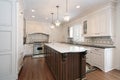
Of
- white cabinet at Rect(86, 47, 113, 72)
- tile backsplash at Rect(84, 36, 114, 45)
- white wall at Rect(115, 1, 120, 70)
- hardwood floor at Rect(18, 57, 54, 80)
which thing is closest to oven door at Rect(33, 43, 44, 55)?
hardwood floor at Rect(18, 57, 54, 80)

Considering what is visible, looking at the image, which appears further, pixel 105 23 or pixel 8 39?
pixel 105 23

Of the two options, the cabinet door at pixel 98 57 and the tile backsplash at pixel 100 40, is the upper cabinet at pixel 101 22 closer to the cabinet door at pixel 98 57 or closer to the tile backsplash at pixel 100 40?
the tile backsplash at pixel 100 40

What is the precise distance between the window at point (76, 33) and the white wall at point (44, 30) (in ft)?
4.19

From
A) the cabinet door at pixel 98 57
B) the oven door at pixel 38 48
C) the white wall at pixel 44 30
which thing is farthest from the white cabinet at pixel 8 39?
the white wall at pixel 44 30

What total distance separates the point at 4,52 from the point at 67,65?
1839 mm

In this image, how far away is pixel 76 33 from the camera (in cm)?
723

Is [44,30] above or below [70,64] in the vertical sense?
above

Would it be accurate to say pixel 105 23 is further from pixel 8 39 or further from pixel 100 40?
pixel 8 39

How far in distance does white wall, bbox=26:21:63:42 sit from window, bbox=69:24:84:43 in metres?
1.28

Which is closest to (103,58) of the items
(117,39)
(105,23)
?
(117,39)

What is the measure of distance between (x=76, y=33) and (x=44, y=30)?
2656mm

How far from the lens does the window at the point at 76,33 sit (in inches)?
259

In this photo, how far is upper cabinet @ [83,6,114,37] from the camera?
12.7 ft

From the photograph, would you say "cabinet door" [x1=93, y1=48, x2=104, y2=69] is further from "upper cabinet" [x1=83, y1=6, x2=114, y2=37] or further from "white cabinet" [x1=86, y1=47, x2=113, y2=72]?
"upper cabinet" [x1=83, y1=6, x2=114, y2=37]
